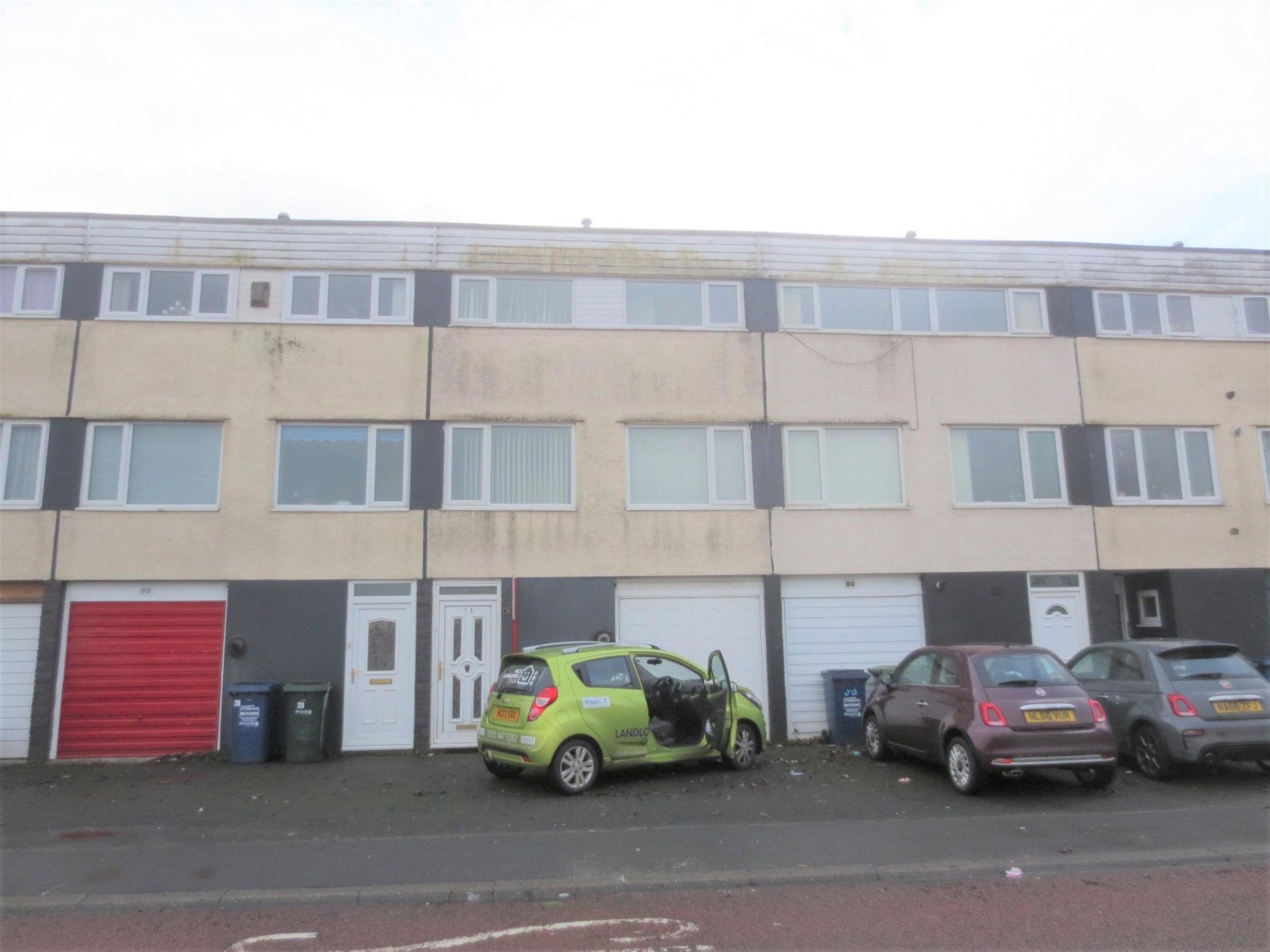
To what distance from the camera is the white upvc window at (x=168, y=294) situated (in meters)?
14.0

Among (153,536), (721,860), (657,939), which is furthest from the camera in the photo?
(153,536)

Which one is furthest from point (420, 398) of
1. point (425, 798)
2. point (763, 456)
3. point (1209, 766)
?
point (1209, 766)

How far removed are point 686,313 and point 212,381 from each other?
7.54 m

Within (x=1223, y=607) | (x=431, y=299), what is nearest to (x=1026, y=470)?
(x=1223, y=607)

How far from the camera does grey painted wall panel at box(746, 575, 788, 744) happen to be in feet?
45.4

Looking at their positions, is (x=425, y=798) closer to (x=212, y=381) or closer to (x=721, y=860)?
(x=721, y=860)

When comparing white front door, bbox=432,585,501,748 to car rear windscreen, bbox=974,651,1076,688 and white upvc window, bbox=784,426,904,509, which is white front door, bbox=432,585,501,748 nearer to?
white upvc window, bbox=784,426,904,509

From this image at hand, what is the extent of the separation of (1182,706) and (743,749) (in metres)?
4.89

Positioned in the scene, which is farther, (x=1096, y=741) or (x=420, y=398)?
(x=420, y=398)

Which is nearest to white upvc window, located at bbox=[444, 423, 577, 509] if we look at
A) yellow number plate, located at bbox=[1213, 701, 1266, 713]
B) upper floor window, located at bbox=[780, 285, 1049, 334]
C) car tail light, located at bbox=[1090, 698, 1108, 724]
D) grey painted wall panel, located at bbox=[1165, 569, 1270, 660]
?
upper floor window, located at bbox=[780, 285, 1049, 334]

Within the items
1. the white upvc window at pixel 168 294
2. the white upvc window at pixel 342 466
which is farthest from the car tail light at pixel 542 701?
the white upvc window at pixel 168 294

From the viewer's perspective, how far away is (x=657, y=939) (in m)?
5.57

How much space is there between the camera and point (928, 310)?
15.5 m

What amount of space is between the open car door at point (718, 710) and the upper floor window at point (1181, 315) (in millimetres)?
10022
